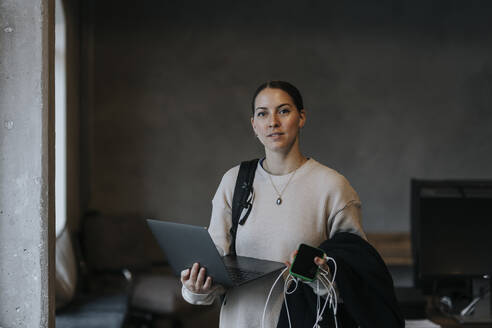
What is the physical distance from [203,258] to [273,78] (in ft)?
11.0

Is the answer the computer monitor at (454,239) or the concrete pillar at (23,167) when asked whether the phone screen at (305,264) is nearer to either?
the concrete pillar at (23,167)

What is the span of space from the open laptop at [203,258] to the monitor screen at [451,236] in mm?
1103

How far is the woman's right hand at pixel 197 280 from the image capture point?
1.66m

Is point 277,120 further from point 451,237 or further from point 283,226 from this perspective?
point 451,237

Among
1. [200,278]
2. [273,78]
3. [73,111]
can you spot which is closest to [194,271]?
[200,278]

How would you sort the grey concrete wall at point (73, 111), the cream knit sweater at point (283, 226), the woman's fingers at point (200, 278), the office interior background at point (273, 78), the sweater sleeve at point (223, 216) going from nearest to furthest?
the woman's fingers at point (200, 278), the cream knit sweater at point (283, 226), the sweater sleeve at point (223, 216), the grey concrete wall at point (73, 111), the office interior background at point (273, 78)

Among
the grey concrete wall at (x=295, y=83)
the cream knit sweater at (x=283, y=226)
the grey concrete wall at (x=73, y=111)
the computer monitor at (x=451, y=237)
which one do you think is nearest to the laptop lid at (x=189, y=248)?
the cream knit sweater at (x=283, y=226)

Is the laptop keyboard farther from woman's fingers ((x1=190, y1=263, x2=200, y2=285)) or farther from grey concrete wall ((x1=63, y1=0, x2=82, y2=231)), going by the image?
grey concrete wall ((x1=63, y1=0, x2=82, y2=231))

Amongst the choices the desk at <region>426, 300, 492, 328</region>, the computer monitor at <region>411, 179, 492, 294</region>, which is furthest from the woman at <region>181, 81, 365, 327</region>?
the desk at <region>426, 300, 492, 328</region>

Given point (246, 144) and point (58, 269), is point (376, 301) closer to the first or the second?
point (58, 269)

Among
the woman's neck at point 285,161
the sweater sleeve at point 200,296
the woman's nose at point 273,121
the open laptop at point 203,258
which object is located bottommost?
the sweater sleeve at point 200,296

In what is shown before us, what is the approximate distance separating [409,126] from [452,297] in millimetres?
2464

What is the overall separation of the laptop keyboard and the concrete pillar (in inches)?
24.8

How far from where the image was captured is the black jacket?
5.50 ft
